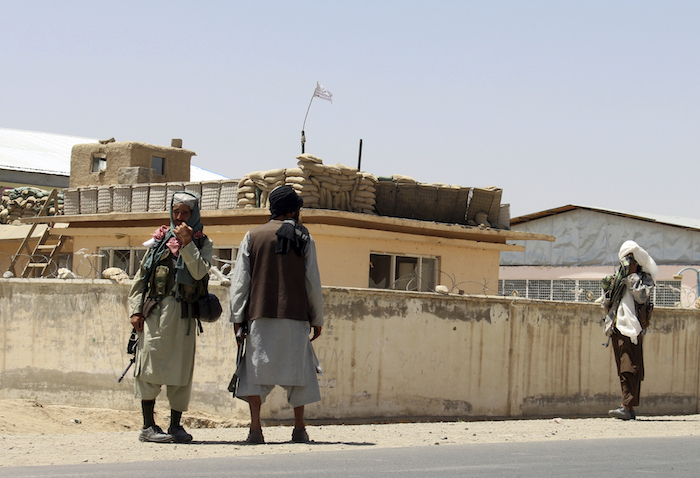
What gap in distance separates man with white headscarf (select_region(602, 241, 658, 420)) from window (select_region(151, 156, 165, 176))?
13.5m

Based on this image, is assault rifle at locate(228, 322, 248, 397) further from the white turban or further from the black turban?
the white turban

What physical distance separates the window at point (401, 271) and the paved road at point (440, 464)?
9.01 meters

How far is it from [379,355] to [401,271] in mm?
7440

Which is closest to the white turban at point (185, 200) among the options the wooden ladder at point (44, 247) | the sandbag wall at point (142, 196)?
the sandbag wall at point (142, 196)

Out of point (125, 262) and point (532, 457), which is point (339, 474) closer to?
point (532, 457)

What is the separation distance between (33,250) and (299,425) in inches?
615

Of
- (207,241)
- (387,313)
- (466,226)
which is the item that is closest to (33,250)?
(466,226)

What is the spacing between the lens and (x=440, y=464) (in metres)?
5.45

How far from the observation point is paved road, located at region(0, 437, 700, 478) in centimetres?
492

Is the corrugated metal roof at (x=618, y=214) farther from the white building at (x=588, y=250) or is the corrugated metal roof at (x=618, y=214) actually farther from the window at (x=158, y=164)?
the window at (x=158, y=164)

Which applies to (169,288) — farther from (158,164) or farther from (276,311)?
(158,164)

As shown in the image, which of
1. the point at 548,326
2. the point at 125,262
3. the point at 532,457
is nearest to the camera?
the point at 532,457

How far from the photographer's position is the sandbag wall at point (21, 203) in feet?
71.3

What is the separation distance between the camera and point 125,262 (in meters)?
17.9
